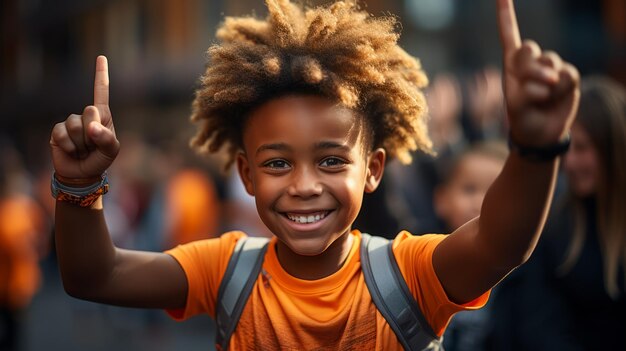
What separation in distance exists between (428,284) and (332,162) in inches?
19.2

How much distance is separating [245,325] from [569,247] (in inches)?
79.6

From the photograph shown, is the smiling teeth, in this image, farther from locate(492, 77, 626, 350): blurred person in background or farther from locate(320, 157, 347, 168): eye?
locate(492, 77, 626, 350): blurred person in background

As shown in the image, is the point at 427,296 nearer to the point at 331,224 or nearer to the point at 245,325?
the point at 331,224

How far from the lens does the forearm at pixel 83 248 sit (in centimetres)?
260

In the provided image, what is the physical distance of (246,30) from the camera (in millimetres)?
2963

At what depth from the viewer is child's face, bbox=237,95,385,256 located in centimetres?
263

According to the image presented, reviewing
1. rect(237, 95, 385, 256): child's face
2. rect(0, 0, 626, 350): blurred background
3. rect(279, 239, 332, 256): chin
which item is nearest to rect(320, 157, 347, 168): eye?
rect(237, 95, 385, 256): child's face

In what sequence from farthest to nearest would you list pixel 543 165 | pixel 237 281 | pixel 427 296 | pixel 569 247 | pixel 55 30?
pixel 55 30 < pixel 569 247 < pixel 237 281 < pixel 427 296 < pixel 543 165

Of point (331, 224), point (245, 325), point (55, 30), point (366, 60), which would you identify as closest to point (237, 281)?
point (245, 325)

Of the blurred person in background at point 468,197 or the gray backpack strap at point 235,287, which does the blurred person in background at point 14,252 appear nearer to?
the blurred person in background at point 468,197

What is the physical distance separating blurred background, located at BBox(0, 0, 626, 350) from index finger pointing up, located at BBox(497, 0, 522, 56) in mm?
945

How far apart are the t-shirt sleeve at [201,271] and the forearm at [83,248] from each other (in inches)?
10.4

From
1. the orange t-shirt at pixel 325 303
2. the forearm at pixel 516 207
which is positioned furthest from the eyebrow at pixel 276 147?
the forearm at pixel 516 207

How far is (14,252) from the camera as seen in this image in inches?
293
